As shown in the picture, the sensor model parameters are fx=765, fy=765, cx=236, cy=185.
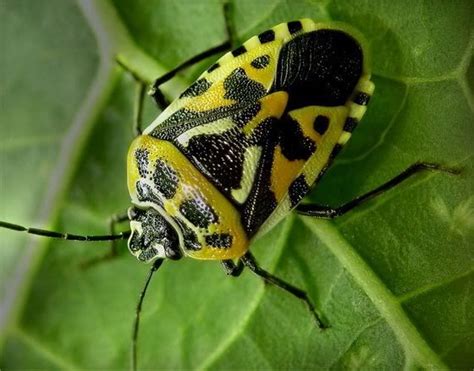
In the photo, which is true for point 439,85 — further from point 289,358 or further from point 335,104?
point 289,358

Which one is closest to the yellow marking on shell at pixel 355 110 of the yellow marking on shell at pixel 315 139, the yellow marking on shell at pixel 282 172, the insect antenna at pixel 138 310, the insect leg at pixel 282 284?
the yellow marking on shell at pixel 315 139

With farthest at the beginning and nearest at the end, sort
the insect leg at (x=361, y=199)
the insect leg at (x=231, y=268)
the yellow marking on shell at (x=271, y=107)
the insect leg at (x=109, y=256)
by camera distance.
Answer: the insect leg at (x=109, y=256) → the insect leg at (x=231, y=268) → the insect leg at (x=361, y=199) → the yellow marking on shell at (x=271, y=107)

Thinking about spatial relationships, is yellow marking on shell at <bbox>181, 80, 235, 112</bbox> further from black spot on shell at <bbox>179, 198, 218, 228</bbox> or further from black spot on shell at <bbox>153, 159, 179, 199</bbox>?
black spot on shell at <bbox>179, 198, 218, 228</bbox>

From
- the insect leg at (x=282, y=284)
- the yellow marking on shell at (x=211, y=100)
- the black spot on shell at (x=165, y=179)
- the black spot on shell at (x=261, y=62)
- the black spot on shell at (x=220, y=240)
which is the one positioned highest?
the black spot on shell at (x=261, y=62)

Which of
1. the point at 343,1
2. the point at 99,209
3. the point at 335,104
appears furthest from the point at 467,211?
the point at 99,209

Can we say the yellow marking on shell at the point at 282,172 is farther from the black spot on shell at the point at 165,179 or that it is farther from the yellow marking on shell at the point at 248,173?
the black spot on shell at the point at 165,179

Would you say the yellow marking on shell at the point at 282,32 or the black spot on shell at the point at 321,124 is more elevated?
the yellow marking on shell at the point at 282,32

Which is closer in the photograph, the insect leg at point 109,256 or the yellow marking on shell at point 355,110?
the yellow marking on shell at point 355,110
